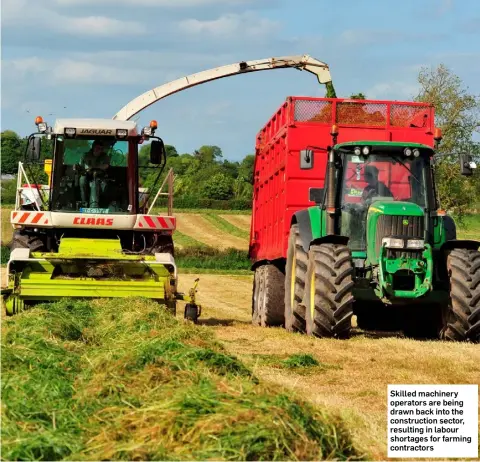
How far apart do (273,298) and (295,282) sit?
6.94 ft

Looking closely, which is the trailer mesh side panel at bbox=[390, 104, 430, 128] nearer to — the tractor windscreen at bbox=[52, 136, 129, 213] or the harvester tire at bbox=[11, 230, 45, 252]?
the tractor windscreen at bbox=[52, 136, 129, 213]

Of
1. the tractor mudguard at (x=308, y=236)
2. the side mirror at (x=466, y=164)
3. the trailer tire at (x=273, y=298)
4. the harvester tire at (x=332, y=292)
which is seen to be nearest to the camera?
the harvester tire at (x=332, y=292)

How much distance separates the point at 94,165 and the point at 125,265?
1672 mm

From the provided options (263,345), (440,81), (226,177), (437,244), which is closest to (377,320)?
(437,244)

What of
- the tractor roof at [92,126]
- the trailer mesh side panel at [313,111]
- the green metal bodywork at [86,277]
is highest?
the trailer mesh side panel at [313,111]

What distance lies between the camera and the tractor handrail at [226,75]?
21781mm

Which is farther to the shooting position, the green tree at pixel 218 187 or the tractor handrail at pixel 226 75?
the green tree at pixel 218 187

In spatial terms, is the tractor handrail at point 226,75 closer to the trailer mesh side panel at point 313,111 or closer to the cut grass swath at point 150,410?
the trailer mesh side panel at point 313,111

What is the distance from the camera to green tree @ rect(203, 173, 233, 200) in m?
63.3

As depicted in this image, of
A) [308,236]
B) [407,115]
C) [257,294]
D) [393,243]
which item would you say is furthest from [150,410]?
[257,294]

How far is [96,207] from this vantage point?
1426 cm

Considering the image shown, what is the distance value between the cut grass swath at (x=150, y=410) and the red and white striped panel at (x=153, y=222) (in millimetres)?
6352

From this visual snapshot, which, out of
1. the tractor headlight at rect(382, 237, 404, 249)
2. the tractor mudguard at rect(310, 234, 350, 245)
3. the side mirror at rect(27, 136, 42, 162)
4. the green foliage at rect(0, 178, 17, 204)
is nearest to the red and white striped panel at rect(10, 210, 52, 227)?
the side mirror at rect(27, 136, 42, 162)

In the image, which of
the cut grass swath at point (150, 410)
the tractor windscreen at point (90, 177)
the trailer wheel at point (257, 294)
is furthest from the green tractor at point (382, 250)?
the cut grass swath at point (150, 410)
